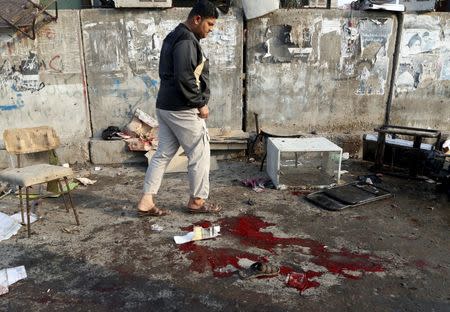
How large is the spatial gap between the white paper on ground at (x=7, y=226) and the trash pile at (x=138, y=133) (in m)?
2.26

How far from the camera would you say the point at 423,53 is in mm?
6711

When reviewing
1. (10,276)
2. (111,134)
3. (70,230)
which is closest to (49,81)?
(111,134)

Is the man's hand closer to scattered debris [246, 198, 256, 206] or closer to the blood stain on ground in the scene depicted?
the blood stain on ground

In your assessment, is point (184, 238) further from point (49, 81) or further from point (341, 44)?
point (341, 44)

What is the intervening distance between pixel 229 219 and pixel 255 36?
3320 millimetres

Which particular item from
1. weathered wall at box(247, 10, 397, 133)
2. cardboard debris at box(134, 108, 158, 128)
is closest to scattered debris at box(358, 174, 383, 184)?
weathered wall at box(247, 10, 397, 133)

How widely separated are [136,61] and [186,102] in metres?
2.62

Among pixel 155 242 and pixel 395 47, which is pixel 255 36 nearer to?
pixel 395 47

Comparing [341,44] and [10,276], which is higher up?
[341,44]

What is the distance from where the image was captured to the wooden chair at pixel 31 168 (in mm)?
3889

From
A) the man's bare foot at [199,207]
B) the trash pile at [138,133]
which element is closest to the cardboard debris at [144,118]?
the trash pile at [138,133]

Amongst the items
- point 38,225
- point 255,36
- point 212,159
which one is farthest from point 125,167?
point 255,36

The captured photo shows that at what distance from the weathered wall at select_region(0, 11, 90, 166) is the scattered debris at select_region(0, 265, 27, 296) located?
3.13m

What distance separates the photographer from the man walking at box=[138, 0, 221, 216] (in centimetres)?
395
